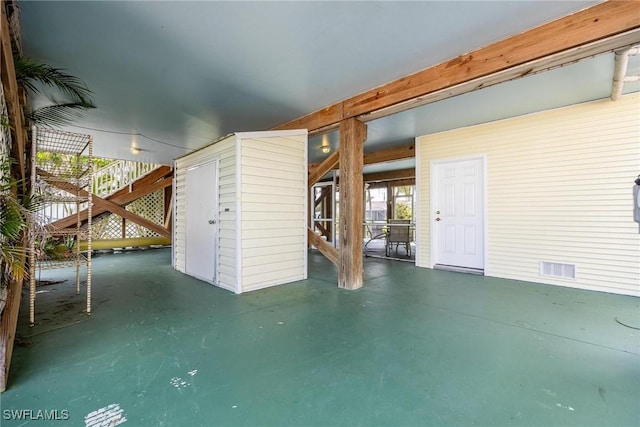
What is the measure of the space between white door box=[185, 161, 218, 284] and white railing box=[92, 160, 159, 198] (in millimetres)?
5108

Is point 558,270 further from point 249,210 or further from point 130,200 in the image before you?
point 130,200

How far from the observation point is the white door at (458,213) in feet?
16.3

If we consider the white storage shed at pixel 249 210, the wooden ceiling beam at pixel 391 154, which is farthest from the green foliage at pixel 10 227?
the wooden ceiling beam at pixel 391 154

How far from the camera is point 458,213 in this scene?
5207mm

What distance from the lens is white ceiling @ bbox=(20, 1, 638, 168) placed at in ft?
7.11

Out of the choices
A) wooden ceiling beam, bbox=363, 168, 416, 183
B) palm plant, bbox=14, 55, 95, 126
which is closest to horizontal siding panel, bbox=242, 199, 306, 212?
palm plant, bbox=14, 55, 95, 126

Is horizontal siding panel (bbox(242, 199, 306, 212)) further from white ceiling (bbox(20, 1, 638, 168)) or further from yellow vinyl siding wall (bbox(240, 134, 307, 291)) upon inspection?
white ceiling (bbox(20, 1, 638, 168))

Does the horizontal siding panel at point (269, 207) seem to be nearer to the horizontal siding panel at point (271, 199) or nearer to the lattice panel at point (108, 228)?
the horizontal siding panel at point (271, 199)

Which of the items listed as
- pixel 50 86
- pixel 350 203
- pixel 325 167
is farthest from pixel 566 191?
pixel 50 86

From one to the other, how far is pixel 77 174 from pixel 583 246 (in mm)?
6293

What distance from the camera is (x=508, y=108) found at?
4.10 m

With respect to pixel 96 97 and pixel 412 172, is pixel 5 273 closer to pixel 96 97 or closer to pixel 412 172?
pixel 96 97

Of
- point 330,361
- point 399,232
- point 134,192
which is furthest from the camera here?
point 134,192
